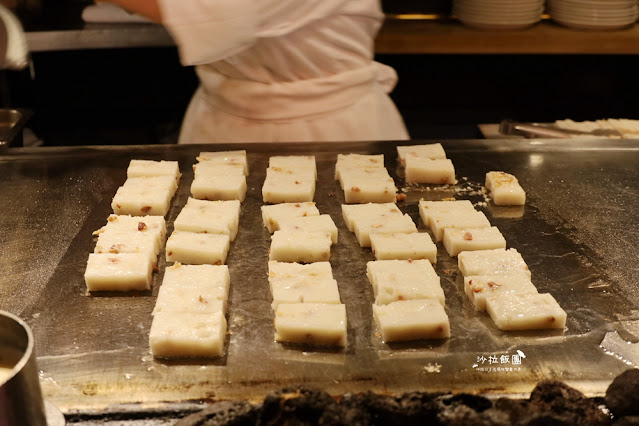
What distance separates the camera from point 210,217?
2740 mm

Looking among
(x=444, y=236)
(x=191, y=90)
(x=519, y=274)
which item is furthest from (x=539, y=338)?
(x=191, y=90)

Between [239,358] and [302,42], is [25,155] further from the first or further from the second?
[239,358]

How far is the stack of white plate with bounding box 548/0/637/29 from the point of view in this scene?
4965 mm

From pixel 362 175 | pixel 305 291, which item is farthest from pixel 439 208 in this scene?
pixel 305 291

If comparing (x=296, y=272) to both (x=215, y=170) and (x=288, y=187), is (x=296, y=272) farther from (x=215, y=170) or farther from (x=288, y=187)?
→ (x=215, y=170)

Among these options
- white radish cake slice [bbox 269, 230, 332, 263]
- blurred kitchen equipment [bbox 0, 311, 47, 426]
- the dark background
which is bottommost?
the dark background

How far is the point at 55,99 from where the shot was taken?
5.66 m

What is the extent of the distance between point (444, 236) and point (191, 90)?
3571mm

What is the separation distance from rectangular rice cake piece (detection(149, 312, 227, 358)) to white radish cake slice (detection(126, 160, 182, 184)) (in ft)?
3.52

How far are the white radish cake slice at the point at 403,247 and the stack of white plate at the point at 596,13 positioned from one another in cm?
315

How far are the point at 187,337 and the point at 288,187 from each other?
106 cm

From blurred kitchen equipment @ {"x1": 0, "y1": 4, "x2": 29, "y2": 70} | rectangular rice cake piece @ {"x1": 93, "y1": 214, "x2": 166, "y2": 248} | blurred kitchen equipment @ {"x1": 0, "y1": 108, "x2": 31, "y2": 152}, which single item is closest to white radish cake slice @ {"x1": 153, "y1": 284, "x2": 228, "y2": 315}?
rectangular rice cake piece @ {"x1": 93, "y1": 214, "x2": 166, "y2": 248}

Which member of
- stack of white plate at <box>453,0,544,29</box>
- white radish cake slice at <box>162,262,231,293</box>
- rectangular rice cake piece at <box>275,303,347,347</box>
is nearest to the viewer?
rectangular rice cake piece at <box>275,303,347,347</box>

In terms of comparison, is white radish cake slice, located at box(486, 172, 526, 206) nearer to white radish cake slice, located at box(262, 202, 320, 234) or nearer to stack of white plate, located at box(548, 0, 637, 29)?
white radish cake slice, located at box(262, 202, 320, 234)
